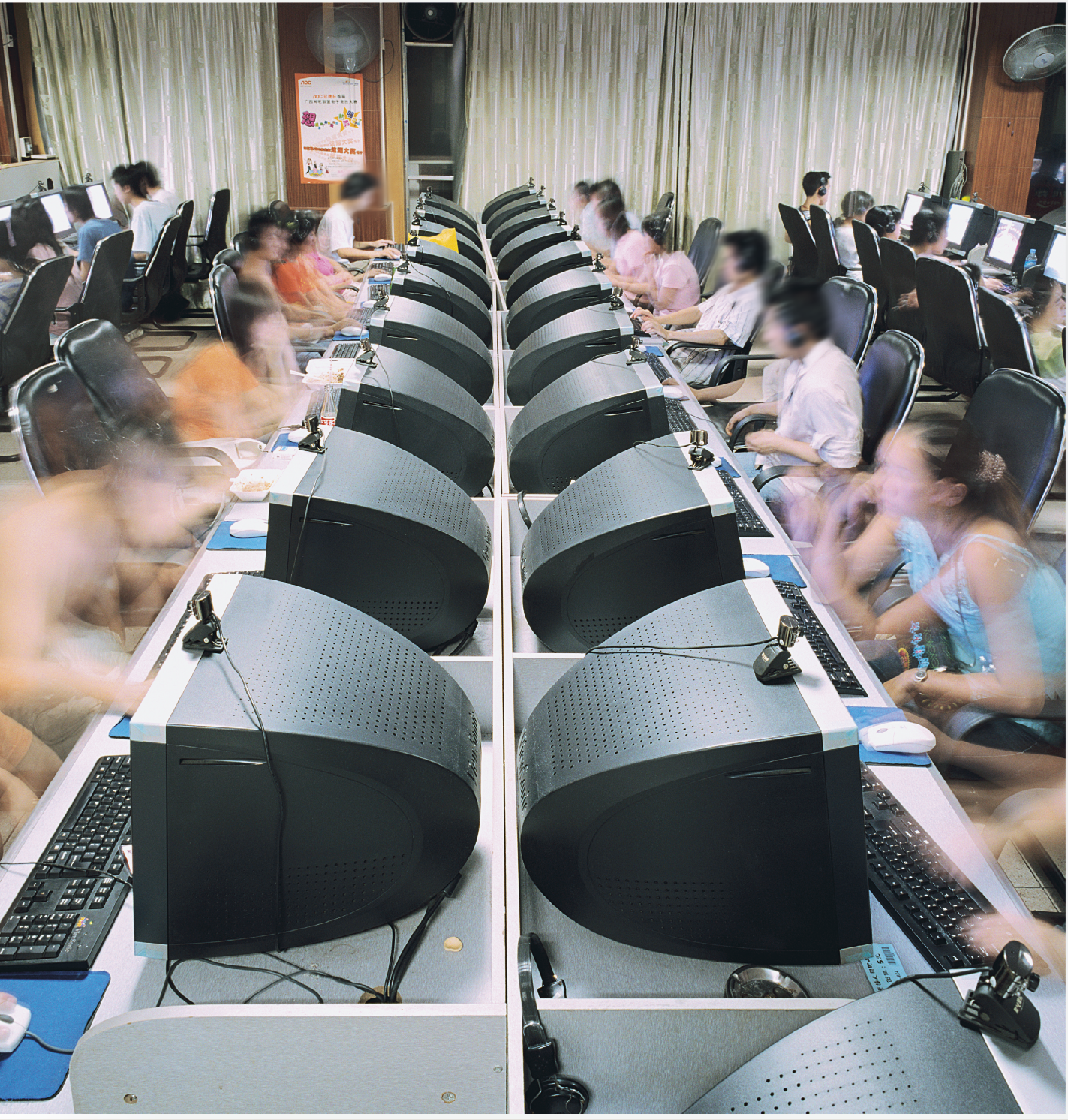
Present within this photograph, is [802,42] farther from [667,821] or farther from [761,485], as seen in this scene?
[667,821]

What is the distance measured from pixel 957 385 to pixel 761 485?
8.75 ft

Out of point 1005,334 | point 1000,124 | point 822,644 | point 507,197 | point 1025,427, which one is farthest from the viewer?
point 1000,124

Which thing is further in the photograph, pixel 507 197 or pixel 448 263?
pixel 507 197

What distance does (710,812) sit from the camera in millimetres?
968

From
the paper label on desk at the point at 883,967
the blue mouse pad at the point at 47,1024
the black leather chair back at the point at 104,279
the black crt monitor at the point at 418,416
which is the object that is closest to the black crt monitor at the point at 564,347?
the black crt monitor at the point at 418,416

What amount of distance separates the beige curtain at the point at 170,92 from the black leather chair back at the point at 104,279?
7.31 ft

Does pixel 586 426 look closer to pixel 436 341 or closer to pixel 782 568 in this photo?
pixel 782 568

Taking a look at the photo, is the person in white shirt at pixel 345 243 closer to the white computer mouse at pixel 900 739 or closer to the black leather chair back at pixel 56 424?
the black leather chair back at pixel 56 424

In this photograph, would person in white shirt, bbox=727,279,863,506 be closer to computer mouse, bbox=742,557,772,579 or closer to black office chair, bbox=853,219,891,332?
computer mouse, bbox=742,557,772,579

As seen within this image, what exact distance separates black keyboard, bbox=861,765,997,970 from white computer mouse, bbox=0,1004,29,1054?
1006mm

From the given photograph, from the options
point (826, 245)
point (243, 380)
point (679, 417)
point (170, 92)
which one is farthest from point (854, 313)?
point (170, 92)

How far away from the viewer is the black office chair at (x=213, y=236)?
634cm

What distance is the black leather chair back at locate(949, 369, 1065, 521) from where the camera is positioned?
204cm

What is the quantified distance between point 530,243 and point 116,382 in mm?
2511
